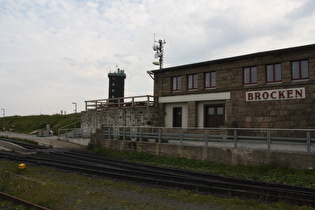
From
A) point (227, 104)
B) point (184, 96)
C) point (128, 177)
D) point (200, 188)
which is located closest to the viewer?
point (200, 188)

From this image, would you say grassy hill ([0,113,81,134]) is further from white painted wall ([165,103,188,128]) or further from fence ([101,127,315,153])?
fence ([101,127,315,153])

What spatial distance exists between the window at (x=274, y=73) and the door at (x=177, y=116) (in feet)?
23.7

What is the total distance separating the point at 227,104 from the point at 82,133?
1278 cm

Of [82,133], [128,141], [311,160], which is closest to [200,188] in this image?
[311,160]

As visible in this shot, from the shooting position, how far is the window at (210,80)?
19.3m

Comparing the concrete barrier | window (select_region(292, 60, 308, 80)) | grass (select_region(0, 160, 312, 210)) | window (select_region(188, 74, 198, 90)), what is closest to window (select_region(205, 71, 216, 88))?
window (select_region(188, 74, 198, 90))

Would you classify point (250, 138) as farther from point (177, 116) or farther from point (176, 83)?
point (176, 83)

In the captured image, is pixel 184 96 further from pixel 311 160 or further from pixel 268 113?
pixel 311 160

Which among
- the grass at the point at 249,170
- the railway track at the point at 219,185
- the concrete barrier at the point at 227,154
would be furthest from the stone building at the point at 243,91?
the railway track at the point at 219,185

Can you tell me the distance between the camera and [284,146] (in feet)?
37.1

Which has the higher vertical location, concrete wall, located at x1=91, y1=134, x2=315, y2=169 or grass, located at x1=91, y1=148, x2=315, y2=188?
concrete wall, located at x1=91, y1=134, x2=315, y2=169

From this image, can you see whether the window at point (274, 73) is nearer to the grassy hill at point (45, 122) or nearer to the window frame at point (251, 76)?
the window frame at point (251, 76)

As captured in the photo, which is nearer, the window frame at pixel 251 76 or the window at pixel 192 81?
the window frame at pixel 251 76

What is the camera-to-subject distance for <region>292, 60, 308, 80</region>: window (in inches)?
611
